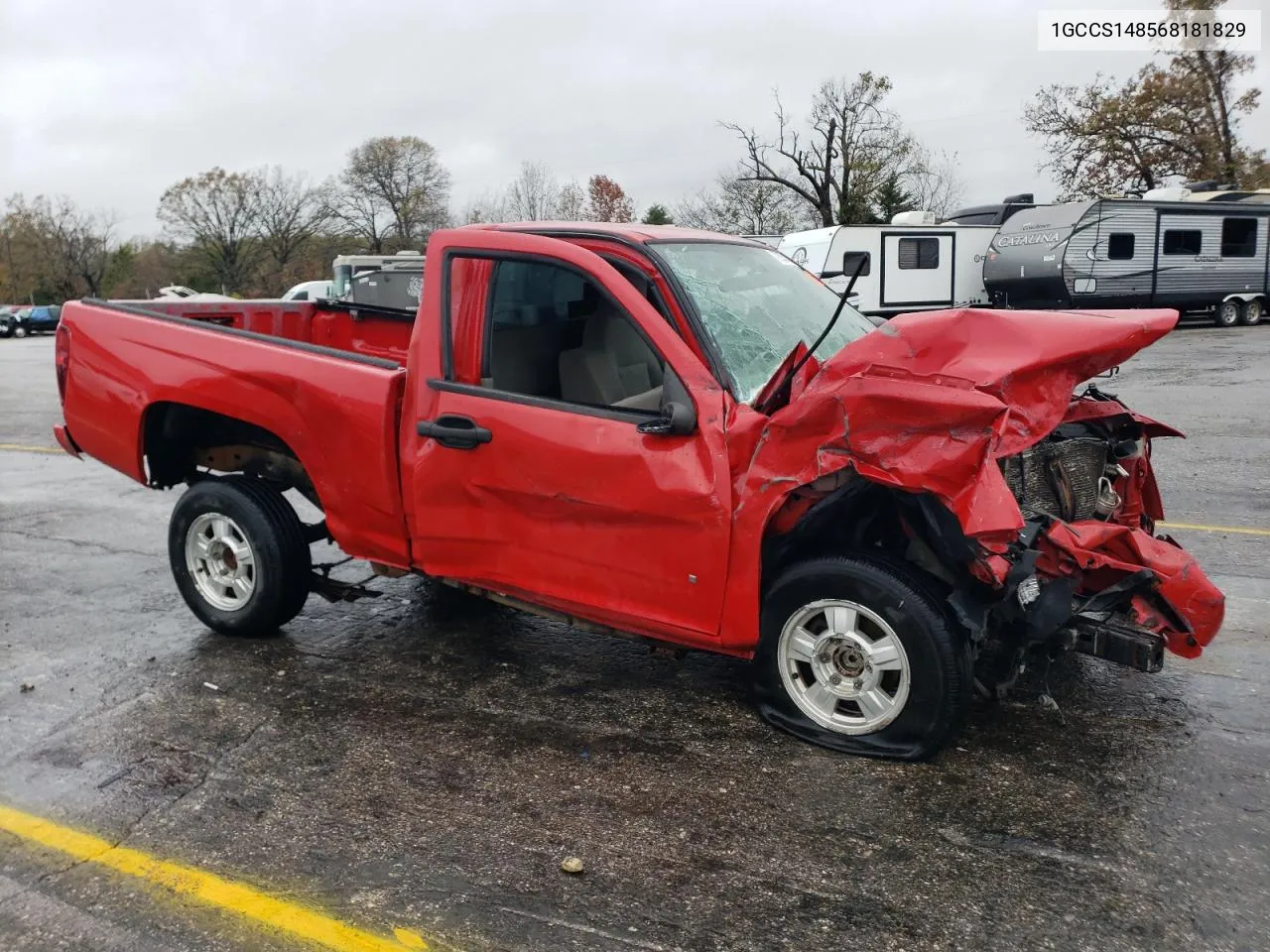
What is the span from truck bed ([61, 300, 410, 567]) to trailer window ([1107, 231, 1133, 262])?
71.9 feet

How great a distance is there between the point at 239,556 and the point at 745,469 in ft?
9.03

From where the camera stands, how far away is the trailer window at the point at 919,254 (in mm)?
24109

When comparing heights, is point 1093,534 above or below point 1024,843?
above

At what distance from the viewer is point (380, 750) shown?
3.93 meters

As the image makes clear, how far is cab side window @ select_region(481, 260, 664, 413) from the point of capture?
4.27m

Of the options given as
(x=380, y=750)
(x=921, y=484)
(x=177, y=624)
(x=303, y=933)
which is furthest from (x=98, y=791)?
(x=921, y=484)

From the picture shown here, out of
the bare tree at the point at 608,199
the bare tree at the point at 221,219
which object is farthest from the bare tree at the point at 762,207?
the bare tree at the point at 221,219

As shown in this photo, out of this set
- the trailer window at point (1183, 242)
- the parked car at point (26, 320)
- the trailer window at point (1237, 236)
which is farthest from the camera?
the parked car at point (26, 320)

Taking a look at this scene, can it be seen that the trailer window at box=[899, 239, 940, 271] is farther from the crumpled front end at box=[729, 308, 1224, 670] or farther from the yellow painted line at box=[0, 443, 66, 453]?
the crumpled front end at box=[729, 308, 1224, 670]

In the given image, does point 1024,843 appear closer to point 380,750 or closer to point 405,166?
point 380,750

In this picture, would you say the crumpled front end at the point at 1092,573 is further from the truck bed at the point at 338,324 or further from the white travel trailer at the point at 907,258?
the white travel trailer at the point at 907,258

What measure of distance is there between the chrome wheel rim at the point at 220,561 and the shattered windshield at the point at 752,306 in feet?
8.31

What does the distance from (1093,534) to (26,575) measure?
6082mm

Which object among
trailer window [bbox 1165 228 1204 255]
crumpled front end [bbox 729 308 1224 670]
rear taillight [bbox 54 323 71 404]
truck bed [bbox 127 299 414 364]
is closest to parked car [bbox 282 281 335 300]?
trailer window [bbox 1165 228 1204 255]
